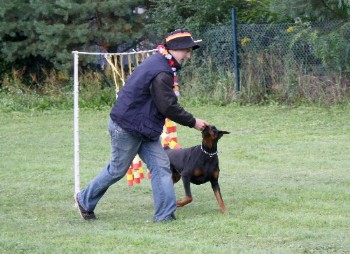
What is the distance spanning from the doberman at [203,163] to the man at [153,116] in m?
0.27

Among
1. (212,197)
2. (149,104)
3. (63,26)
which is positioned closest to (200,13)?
(63,26)

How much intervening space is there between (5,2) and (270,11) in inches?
255

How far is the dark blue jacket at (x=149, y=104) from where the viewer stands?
8148mm

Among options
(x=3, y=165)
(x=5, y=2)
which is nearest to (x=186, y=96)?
(x=5, y=2)

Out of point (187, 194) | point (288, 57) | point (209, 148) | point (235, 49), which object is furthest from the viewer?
point (235, 49)

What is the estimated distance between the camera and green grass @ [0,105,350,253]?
7371 mm

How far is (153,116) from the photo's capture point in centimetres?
824

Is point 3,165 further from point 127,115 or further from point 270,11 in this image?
point 270,11

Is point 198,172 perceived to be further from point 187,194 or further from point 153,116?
point 153,116

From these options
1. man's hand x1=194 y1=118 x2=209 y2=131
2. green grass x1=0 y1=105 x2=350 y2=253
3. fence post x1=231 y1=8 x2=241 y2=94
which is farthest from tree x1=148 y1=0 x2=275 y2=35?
man's hand x1=194 y1=118 x2=209 y2=131

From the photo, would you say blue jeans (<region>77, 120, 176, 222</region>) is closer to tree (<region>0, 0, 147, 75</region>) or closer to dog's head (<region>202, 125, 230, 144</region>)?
dog's head (<region>202, 125, 230, 144</region>)

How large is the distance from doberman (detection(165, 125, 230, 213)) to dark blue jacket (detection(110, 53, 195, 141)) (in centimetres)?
48

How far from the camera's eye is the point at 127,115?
8.23m

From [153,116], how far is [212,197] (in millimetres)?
1929
